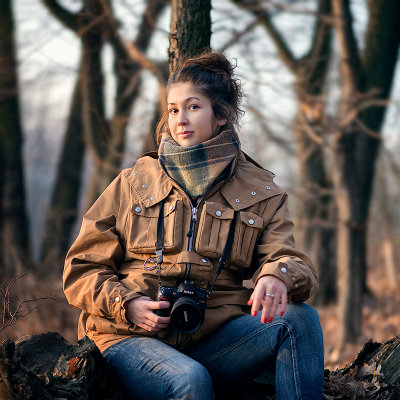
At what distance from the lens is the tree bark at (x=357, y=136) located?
25.5 ft

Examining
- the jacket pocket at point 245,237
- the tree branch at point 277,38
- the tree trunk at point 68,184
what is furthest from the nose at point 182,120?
the tree trunk at point 68,184

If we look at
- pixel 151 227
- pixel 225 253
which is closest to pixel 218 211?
pixel 225 253

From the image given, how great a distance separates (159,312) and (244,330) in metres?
0.44

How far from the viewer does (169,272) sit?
3076mm

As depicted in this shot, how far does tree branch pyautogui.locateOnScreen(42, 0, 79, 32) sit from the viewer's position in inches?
365

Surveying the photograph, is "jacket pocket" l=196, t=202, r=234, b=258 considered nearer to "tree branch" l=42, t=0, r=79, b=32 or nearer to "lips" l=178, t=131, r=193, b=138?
"lips" l=178, t=131, r=193, b=138

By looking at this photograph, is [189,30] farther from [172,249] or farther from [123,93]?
[123,93]

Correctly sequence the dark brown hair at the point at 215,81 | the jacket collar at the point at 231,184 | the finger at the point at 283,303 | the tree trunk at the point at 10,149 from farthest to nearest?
the tree trunk at the point at 10,149
the dark brown hair at the point at 215,81
the jacket collar at the point at 231,184
the finger at the point at 283,303

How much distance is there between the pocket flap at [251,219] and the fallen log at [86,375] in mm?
826

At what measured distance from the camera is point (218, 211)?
3152 mm

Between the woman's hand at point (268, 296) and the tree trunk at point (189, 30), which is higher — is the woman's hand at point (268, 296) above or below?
below

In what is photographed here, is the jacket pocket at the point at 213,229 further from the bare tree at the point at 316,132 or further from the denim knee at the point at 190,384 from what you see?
the bare tree at the point at 316,132

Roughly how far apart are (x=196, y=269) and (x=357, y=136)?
635 centimetres

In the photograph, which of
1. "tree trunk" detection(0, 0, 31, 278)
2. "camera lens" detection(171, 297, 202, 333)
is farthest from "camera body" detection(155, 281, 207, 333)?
"tree trunk" detection(0, 0, 31, 278)
